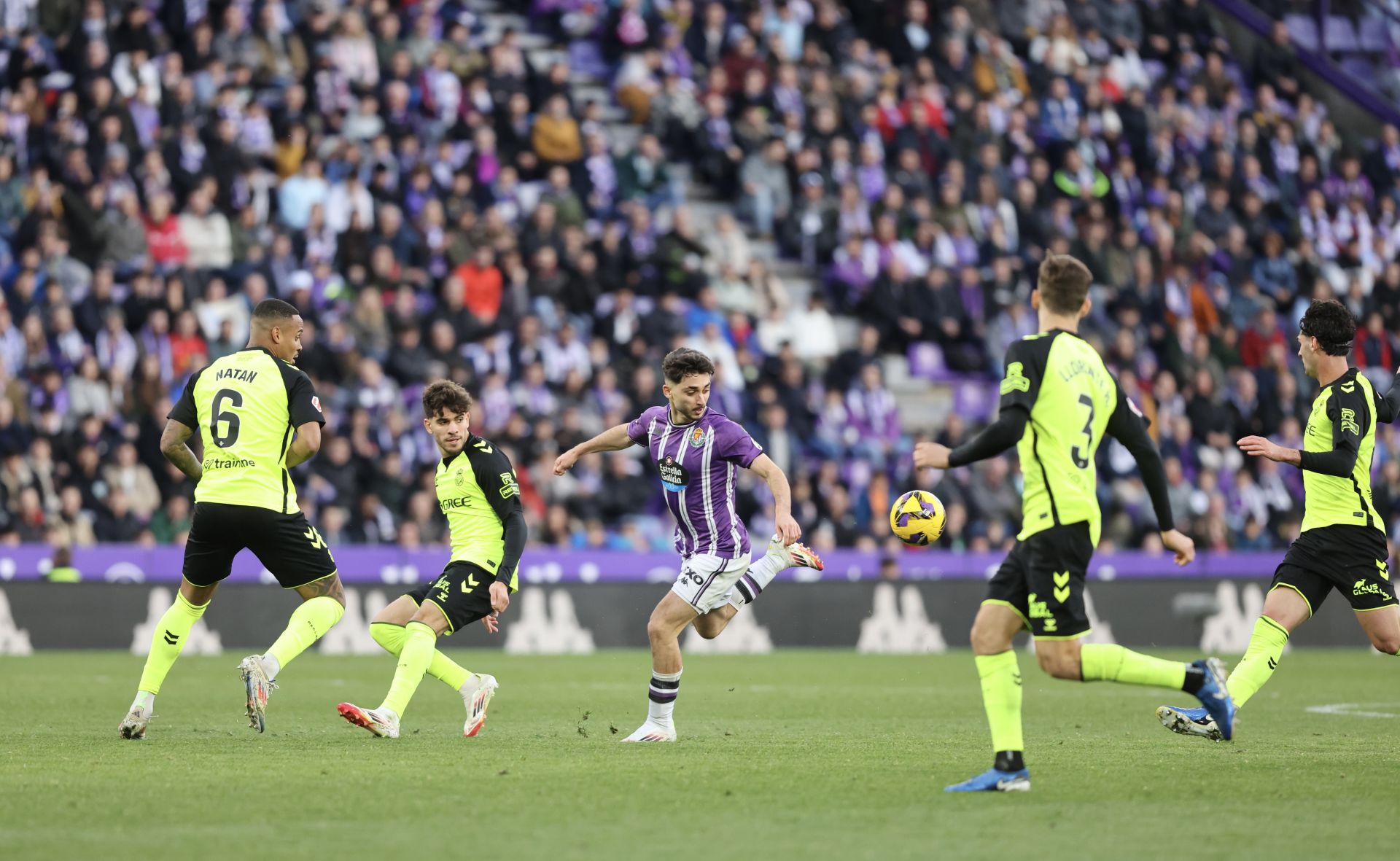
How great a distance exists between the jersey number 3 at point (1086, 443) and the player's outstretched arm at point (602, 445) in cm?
344

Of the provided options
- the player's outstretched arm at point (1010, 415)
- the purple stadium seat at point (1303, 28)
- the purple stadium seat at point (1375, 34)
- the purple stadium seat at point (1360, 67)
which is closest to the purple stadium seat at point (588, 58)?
the purple stadium seat at point (1303, 28)

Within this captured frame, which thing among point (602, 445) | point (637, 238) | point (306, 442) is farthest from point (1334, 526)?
point (637, 238)

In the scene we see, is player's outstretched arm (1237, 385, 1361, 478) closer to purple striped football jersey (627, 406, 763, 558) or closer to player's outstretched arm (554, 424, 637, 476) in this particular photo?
purple striped football jersey (627, 406, 763, 558)

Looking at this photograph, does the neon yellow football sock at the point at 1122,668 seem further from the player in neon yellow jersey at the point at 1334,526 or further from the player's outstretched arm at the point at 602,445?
the player's outstretched arm at the point at 602,445

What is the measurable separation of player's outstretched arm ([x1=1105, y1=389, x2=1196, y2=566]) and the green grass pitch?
105 centimetres

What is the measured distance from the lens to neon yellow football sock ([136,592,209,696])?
404 inches

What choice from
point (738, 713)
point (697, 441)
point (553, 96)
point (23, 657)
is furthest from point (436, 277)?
point (697, 441)

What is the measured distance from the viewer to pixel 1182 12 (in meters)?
32.9

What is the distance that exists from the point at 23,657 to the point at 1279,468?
1674cm

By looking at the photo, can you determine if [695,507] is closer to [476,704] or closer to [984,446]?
[476,704]

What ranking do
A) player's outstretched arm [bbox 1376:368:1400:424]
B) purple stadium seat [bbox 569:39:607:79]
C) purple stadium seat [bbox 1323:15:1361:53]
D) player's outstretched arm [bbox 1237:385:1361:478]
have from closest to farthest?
player's outstretched arm [bbox 1237:385:1361:478]
player's outstretched arm [bbox 1376:368:1400:424]
purple stadium seat [bbox 569:39:607:79]
purple stadium seat [bbox 1323:15:1361:53]

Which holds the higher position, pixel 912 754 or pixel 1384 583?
pixel 1384 583

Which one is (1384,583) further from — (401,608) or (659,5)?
(659,5)

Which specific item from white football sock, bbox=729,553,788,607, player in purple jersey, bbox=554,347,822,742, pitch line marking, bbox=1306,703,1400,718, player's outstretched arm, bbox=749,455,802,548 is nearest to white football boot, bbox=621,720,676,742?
player in purple jersey, bbox=554,347,822,742
